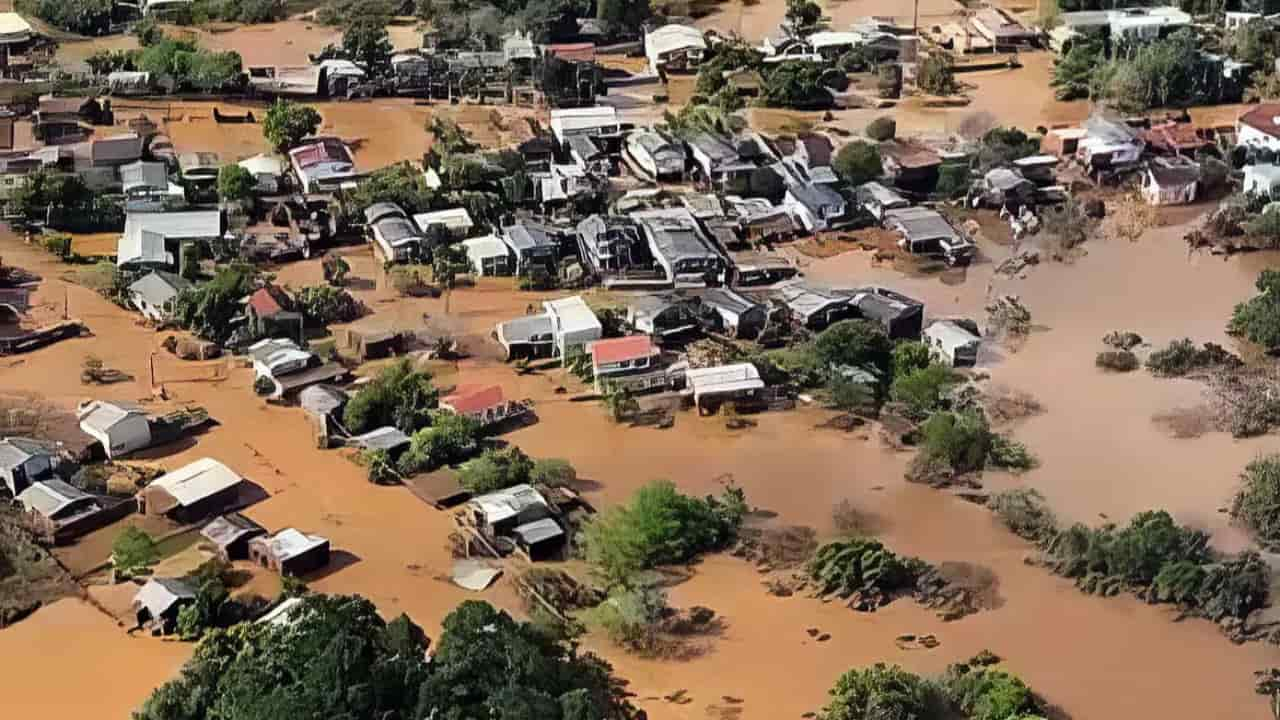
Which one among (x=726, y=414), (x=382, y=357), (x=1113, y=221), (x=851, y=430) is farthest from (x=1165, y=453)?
(x=382, y=357)

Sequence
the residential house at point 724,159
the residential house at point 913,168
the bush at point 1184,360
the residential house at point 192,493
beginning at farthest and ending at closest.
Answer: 1. the residential house at point 913,168
2. the residential house at point 724,159
3. the bush at point 1184,360
4. the residential house at point 192,493

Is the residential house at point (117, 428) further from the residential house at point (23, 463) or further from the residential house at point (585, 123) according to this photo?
the residential house at point (585, 123)

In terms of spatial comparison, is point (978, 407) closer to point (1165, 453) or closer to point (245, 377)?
point (1165, 453)

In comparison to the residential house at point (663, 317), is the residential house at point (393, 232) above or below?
above

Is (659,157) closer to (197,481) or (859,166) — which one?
(859,166)

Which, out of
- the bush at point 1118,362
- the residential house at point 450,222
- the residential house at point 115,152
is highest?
the residential house at point 115,152

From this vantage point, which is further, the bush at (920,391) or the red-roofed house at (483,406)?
the bush at (920,391)

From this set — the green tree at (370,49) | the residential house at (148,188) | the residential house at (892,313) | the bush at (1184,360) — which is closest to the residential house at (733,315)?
the residential house at (892,313)
